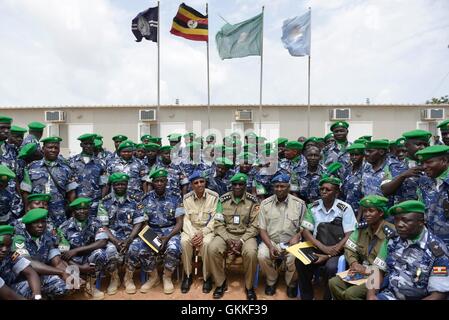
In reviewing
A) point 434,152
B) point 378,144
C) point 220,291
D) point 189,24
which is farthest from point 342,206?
point 189,24

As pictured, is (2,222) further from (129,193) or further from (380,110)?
(380,110)

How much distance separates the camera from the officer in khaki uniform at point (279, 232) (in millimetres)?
4078

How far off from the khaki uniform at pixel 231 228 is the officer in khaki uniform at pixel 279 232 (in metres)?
0.18

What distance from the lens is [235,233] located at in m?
4.50

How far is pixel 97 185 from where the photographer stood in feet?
17.5

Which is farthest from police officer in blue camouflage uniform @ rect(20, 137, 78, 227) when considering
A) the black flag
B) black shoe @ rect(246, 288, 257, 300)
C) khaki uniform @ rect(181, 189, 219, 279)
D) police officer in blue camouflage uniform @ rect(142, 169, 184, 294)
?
the black flag

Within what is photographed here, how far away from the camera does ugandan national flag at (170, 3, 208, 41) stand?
34.9 ft

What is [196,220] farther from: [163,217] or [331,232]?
[331,232]

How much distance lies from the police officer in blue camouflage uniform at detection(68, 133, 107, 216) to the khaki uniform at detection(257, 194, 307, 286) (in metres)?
2.75

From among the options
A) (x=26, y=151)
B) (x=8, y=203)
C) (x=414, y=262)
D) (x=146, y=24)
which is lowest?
(x=414, y=262)

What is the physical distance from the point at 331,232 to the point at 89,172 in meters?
3.91

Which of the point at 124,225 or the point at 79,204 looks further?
the point at 124,225
